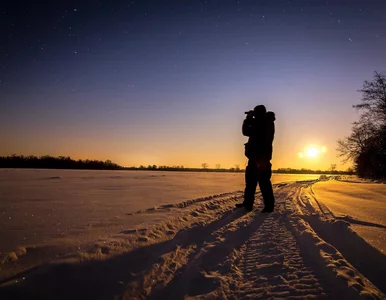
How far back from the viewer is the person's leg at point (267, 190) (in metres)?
4.01

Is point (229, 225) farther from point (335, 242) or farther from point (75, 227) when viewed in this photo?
point (75, 227)

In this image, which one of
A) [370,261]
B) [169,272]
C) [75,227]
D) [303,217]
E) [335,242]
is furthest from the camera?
[303,217]

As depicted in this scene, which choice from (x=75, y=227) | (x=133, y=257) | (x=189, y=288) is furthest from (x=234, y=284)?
(x=75, y=227)

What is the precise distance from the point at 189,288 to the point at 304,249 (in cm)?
123

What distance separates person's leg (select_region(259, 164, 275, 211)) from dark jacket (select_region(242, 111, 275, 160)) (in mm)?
313

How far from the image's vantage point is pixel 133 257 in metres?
1.83

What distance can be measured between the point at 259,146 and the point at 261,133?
0.82ft

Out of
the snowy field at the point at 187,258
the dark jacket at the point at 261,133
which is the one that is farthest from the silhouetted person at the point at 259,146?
the snowy field at the point at 187,258

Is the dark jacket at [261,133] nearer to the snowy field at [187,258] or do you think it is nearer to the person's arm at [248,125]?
the person's arm at [248,125]

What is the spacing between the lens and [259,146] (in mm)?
4254

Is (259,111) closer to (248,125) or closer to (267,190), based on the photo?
(248,125)

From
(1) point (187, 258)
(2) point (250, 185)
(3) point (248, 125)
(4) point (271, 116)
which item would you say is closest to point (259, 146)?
(3) point (248, 125)

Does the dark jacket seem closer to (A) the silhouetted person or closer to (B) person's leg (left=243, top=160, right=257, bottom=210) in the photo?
(A) the silhouetted person

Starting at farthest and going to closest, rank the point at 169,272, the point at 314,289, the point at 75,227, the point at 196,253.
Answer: the point at 75,227
the point at 196,253
the point at 169,272
the point at 314,289
